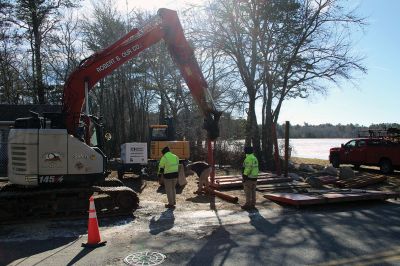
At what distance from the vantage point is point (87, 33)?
35.9m

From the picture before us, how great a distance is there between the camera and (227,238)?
9281 millimetres

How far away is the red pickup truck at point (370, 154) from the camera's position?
22.6 metres

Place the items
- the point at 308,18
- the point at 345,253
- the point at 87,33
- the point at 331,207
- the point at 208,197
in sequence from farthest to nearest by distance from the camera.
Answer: the point at 87,33
the point at 308,18
the point at 208,197
the point at 331,207
the point at 345,253

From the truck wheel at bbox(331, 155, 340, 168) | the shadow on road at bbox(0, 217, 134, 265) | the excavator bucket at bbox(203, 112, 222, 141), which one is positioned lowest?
the shadow on road at bbox(0, 217, 134, 265)

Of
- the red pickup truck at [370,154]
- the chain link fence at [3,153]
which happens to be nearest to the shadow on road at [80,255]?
the chain link fence at [3,153]

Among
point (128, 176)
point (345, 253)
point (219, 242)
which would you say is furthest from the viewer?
point (128, 176)

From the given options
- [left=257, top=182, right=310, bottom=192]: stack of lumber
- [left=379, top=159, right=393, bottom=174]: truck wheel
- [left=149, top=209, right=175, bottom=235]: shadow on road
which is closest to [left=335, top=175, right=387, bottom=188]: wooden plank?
[left=257, top=182, right=310, bottom=192]: stack of lumber

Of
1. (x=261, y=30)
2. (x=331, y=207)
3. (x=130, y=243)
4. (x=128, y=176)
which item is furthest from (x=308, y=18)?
(x=130, y=243)

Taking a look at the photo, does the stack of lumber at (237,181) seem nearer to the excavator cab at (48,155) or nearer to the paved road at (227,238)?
the paved road at (227,238)

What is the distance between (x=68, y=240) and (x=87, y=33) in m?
29.3

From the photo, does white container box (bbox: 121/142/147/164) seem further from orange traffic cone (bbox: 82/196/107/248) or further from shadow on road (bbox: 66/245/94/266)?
shadow on road (bbox: 66/245/94/266)

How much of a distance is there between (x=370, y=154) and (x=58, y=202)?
18138mm

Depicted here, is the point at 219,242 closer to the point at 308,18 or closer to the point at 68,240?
the point at 68,240

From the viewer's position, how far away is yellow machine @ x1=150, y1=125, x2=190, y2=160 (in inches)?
881
